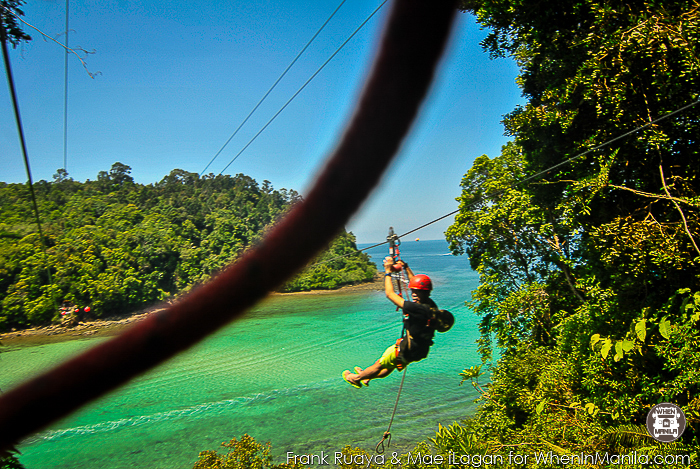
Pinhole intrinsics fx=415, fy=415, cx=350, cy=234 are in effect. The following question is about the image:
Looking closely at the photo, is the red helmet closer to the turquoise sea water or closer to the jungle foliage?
the jungle foliage

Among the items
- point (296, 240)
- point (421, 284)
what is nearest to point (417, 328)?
point (421, 284)

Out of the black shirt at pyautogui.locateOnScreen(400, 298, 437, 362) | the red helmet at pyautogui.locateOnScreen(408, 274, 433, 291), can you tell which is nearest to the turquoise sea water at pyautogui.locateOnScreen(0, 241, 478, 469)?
the black shirt at pyautogui.locateOnScreen(400, 298, 437, 362)

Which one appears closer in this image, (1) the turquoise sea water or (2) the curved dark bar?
(2) the curved dark bar

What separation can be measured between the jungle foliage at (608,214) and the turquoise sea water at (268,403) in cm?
673

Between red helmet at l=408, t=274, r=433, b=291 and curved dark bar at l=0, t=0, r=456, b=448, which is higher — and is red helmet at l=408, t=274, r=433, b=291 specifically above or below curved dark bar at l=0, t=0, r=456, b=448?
below

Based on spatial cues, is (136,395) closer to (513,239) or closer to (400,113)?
(513,239)

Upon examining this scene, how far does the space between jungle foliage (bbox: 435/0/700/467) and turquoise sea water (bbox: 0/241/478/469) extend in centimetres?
673

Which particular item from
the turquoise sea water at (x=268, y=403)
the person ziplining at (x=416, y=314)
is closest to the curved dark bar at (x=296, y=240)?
the person ziplining at (x=416, y=314)

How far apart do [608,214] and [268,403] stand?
14.7 meters

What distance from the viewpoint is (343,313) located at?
3019 cm

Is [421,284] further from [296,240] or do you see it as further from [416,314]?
[296,240]

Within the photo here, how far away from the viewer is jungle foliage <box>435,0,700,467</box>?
17.5ft

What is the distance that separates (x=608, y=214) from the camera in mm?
6629

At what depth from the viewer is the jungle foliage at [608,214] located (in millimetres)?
5320
